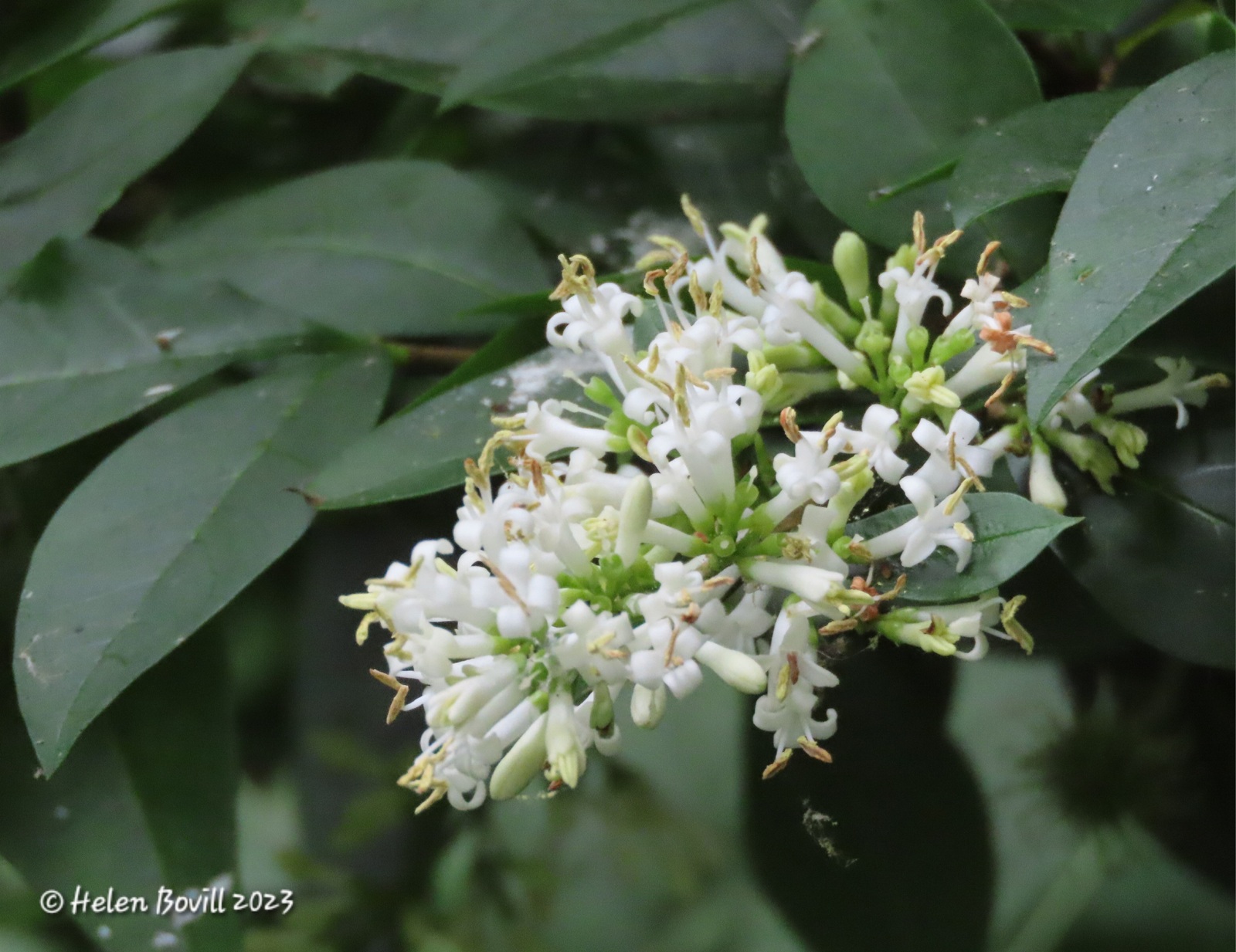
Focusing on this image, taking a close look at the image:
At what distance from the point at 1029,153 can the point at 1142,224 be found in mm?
110

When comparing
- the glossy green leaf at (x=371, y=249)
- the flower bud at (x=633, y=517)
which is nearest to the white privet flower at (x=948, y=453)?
the flower bud at (x=633, y=517)

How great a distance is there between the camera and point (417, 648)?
0.40 meters

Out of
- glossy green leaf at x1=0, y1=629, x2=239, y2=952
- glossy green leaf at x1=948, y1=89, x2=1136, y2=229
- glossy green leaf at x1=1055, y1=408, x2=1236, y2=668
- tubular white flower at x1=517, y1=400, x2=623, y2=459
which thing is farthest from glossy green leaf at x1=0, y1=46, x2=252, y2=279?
glossy green leaf at x1=1055, y1=408, x2=1236, y2=668

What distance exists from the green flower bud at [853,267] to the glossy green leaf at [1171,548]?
14 cm

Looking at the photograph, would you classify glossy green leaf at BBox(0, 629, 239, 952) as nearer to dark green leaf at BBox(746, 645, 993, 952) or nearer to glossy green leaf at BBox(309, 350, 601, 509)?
glossy green leaf at BBox(309, 350, 601, 509)

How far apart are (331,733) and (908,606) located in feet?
2.31

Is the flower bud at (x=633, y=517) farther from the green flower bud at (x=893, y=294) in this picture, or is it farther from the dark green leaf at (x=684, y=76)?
the dark green leaf at (x=684, y=76)

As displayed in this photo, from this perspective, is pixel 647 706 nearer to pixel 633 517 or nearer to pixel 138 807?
pixel 633 517

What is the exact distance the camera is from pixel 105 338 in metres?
0.63

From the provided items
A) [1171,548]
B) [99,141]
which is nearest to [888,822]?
[1171,548]

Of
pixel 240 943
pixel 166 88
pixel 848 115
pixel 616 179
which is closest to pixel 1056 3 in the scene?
pixel 848 115

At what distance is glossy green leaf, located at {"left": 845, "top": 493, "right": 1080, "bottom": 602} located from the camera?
385 millimetres

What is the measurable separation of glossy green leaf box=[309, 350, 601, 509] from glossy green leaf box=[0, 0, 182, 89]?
14.1 inches

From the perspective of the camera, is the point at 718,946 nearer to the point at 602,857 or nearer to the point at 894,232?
the point at 602,857
